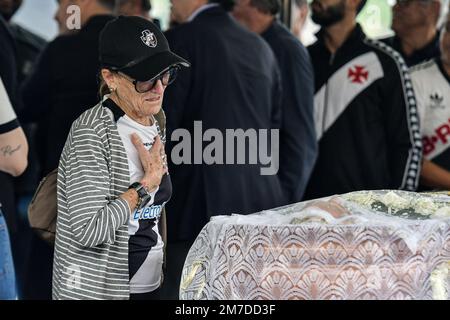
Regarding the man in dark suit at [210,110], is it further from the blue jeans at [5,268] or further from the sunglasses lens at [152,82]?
the blue jeans at [5,268]

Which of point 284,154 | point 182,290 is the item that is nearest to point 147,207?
point 182,290

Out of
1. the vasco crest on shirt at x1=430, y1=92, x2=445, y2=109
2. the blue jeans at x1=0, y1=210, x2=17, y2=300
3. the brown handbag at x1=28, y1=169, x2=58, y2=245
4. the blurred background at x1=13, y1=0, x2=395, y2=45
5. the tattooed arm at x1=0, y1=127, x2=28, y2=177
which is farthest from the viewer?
the vasco crest on shirt at x1=430, y1=92, x2=445, y2=109

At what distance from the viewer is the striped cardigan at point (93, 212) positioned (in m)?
2.70

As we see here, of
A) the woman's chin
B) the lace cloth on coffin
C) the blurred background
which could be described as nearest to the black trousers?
the woman's chin

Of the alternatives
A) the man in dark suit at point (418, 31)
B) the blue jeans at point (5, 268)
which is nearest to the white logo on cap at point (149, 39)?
the blue jeans at point (5, 268)

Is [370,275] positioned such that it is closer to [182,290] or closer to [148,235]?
[182,290]

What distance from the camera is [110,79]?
2.81m

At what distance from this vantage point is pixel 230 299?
2480 mm

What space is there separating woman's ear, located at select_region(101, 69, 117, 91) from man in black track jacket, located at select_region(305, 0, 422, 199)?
1.24 metres

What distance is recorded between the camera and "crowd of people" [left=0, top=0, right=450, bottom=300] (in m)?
2.77

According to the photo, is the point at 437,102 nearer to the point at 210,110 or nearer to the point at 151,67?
the point at 210,110

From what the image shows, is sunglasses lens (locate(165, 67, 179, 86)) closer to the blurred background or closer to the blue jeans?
the blue jeans

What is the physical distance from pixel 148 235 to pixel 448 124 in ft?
5.17

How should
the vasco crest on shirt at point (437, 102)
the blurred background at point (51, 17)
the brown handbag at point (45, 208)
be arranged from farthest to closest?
the vasco crest on shirt at point (437, 102)
the blurred background at point (51, 17)
the brown handbag at point (45, 208)
